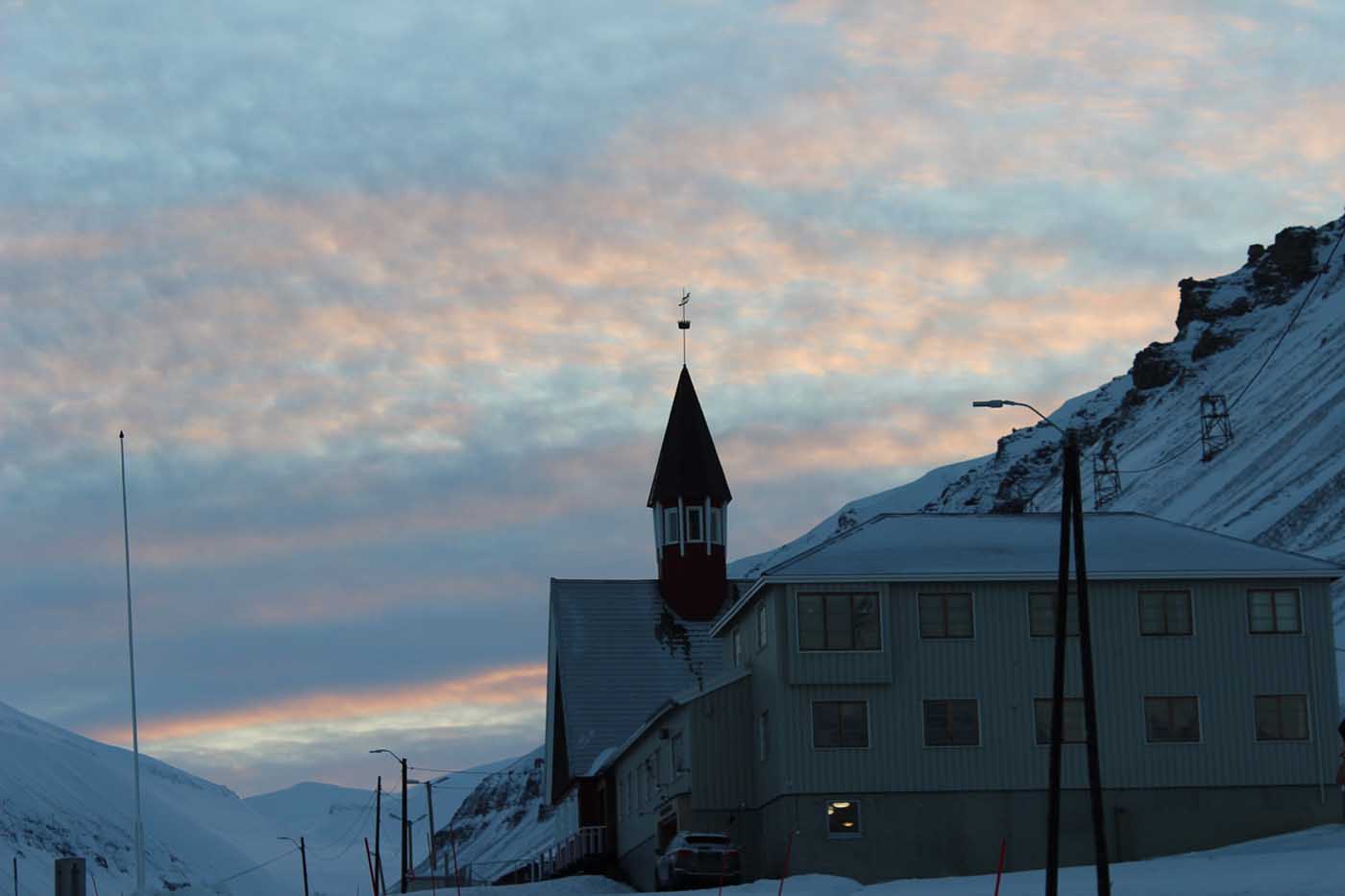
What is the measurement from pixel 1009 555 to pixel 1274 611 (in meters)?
7.51

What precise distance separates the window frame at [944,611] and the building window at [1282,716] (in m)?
8.19

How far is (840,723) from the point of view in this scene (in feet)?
187

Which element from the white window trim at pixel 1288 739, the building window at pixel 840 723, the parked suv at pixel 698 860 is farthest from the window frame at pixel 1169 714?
the parked suv at pixel 698 860

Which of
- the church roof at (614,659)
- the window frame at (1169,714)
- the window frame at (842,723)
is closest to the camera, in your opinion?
the window frame at (842,723)

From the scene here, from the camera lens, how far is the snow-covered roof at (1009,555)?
57.7 meters

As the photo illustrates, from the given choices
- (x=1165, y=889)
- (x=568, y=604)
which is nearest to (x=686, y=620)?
(x=568, y=604)

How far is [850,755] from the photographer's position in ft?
186

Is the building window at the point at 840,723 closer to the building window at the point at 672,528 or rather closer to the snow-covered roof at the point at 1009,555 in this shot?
the snow-covered roof at the point at 1009,555

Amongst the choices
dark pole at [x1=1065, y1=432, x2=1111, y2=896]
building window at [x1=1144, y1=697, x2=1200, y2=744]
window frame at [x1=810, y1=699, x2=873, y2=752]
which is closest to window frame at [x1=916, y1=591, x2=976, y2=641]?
window frame at [x1=810, y1=699, x2=873, y2=752]

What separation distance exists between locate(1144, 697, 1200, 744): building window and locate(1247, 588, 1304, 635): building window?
297cm

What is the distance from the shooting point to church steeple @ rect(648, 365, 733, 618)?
8400 cm

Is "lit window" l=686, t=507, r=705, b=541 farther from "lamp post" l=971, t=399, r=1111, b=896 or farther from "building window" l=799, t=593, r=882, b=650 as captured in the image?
"lamp post" l=971, t=399, r=1111, b=896

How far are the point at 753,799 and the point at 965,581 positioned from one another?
8.83m

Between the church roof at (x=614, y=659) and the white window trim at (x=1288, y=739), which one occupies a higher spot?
the church roof at (x=614, y=659)
